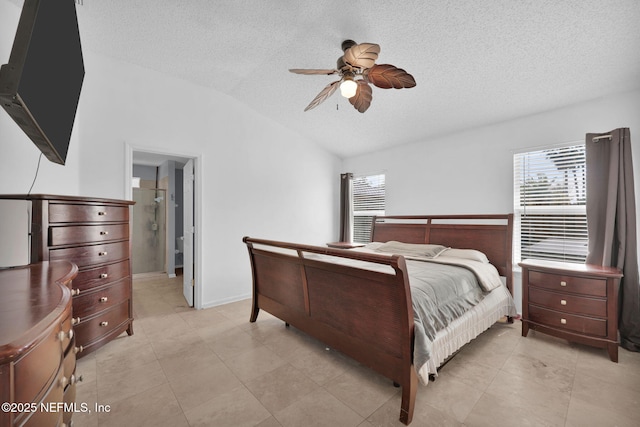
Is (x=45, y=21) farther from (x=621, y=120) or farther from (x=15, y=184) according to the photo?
(x=621, y=120)

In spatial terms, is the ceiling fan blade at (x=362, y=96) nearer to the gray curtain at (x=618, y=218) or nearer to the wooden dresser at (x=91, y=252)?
the gray curtain at (x=618, y=218)

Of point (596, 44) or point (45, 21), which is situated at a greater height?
point (596, 44)

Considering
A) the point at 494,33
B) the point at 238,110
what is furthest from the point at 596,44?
the point at 238,110

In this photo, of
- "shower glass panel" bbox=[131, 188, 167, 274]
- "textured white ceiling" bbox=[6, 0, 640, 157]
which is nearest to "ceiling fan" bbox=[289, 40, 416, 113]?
"textured white ceiling" bbox=[6, 0, 640, 157]

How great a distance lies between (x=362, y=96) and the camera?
7.73 ft

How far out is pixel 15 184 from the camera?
2064mm

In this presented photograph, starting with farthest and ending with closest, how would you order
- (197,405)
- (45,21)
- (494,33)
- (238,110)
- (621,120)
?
(238,110)
(621,120)
(494,33)
(197,405)
(45,21)

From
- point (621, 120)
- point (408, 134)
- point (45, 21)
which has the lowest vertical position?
point (45, 21)

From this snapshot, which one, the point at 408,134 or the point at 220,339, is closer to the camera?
the point at 220,339

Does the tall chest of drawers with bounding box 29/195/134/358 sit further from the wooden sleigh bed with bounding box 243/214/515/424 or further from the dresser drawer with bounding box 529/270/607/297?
the dresser drawer with bounding box 529/270/607/297

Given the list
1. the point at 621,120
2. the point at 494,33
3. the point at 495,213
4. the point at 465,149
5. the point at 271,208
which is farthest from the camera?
the point at 271,208

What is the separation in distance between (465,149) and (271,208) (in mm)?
2958

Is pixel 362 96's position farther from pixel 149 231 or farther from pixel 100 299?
pixel 149 231

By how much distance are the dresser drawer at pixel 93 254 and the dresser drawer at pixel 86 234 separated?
54 millimetres
